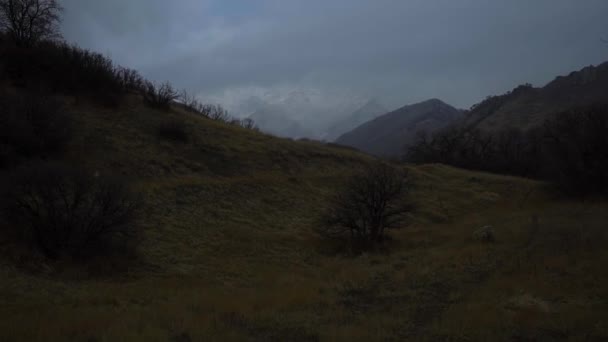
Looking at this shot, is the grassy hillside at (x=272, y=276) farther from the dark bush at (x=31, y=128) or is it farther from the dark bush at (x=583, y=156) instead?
the dark bush at (x=583, y=156)

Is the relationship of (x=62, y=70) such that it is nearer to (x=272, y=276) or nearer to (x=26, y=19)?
(x=26, y=19)

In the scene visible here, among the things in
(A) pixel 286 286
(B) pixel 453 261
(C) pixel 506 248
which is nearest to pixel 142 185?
(A) pixel 286 286

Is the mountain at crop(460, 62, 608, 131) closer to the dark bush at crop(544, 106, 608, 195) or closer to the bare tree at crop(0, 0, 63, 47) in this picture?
the dark bush at crop(544, 106, 608, 195)

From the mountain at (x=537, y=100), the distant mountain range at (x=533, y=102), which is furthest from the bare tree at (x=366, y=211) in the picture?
the mountain at (x=537, y=100)

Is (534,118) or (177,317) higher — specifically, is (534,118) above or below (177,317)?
above

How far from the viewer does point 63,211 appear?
40.7ft

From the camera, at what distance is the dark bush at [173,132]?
30341 mm

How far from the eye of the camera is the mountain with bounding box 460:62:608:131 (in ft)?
395

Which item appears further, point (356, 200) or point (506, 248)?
→ point (356, 200)

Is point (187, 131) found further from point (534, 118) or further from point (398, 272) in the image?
point (534, 118)

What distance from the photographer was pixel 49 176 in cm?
1241

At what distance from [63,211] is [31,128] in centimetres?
1011

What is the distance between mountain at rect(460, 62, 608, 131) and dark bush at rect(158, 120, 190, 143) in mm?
103640

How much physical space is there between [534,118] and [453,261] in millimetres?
121521
